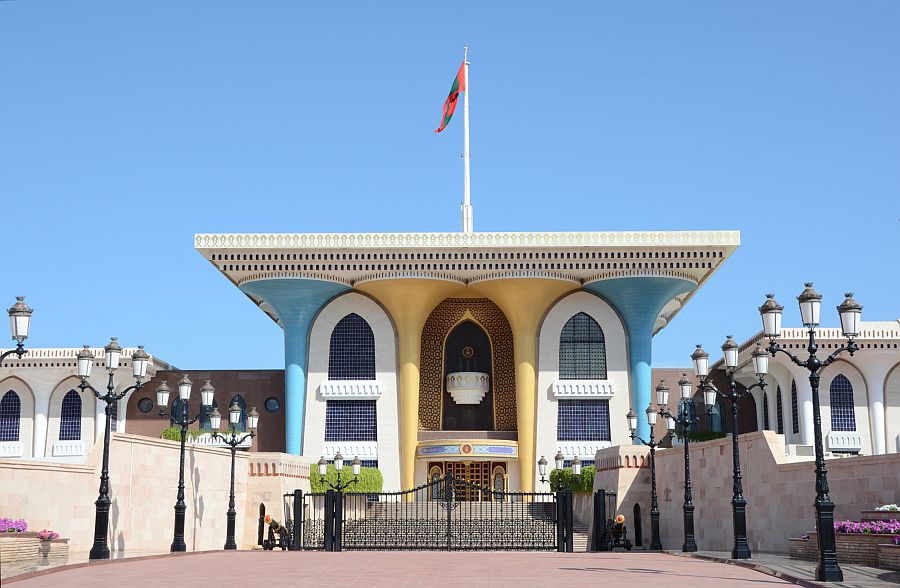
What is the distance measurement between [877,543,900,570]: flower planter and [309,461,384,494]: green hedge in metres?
26.9

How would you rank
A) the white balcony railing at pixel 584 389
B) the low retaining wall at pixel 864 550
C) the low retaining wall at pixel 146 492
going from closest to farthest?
the low retaining wall at pixel 864 550, the low retaining wall at pixel 146 492, the white balcony railing at pixel 584 389

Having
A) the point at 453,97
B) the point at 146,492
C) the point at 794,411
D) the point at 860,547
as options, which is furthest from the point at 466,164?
the point at 860,547

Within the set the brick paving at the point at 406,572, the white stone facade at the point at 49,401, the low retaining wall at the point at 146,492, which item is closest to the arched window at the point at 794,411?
the low retaining wall at the point at 146,492

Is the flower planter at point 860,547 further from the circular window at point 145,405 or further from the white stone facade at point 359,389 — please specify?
the circular window at point 145,405

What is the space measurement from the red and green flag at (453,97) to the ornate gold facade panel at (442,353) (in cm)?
962

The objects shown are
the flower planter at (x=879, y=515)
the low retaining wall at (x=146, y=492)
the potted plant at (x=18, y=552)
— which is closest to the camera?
the potted plant at (x=18, y=552)

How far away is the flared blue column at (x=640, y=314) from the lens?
168 ft

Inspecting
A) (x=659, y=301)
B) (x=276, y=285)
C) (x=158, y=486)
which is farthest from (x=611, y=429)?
(x=158, y=486)

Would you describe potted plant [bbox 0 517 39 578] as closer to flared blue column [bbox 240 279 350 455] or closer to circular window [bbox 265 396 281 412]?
flared blue column [bbox 240 279 350 455]

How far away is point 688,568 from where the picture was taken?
1964cm

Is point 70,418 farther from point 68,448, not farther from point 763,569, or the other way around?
point 763,569

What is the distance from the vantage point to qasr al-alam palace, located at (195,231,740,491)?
50.2 metres

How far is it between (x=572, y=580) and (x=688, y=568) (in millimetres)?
4326

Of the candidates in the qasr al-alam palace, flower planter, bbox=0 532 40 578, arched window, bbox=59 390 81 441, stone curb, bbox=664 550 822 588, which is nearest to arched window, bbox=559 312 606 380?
the qasr al-alam palace
